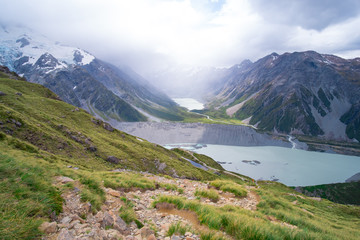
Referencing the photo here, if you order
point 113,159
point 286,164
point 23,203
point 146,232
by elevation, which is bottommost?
point 286,164

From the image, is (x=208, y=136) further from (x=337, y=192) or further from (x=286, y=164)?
(x=337, y=192)

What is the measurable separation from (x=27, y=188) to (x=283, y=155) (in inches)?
5573

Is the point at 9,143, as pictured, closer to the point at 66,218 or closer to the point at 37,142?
the point at 37,142

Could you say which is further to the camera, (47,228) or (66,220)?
(66,220)

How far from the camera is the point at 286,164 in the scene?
104m

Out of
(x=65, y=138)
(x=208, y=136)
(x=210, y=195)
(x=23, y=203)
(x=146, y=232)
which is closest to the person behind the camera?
(x=23, y=203)

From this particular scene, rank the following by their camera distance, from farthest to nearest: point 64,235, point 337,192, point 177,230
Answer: point 337,192, point 177,230, point 64,235

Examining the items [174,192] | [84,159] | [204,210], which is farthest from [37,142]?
[204,210]

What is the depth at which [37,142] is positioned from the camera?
2628 centimetres

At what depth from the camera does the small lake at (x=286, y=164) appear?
86188mm

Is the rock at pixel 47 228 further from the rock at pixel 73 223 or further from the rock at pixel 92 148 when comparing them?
the rock at pixel 92 148

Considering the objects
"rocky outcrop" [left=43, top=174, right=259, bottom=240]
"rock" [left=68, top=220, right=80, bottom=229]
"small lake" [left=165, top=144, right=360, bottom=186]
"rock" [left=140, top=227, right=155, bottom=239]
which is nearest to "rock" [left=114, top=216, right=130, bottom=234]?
"rocky outcrop" [left=43, top=174, right=259, bottom=240]

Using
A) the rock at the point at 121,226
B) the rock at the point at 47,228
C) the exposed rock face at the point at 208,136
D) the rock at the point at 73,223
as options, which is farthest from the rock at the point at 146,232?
the exposed rock face at the point at 208,136

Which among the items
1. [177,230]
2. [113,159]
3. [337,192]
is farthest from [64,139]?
[337,192]
